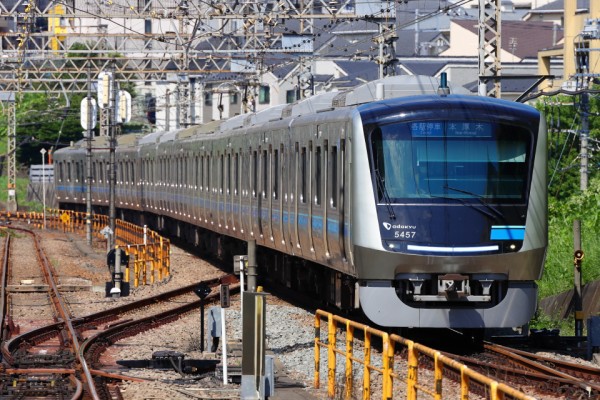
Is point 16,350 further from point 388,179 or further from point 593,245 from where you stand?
point 593,245

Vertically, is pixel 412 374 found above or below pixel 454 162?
below

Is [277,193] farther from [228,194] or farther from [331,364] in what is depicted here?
[331,364]

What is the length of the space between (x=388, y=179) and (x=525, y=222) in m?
1.48

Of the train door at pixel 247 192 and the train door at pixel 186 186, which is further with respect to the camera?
the train door at pixel 186 186

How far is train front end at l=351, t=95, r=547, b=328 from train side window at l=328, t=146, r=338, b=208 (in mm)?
1529

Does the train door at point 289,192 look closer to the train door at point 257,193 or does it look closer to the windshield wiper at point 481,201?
the train door at point 257,193

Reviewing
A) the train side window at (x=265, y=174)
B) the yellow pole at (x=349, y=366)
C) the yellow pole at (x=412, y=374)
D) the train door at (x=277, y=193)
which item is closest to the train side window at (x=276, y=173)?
the train door at (x=277, y=193)

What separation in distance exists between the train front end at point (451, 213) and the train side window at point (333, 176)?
1529 mm

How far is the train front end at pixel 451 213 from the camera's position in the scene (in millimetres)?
14430

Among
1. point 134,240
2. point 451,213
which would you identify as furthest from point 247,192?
point 134,240

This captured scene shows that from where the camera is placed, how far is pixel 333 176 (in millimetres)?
16578

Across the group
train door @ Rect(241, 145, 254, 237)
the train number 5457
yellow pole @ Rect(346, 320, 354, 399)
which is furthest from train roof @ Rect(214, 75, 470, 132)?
yellow pole @ Rect(346, 320, 354, 399)

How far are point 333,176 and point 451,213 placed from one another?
2468mm

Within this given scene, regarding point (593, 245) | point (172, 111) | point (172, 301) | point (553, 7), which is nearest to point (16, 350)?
point (172, 301)
